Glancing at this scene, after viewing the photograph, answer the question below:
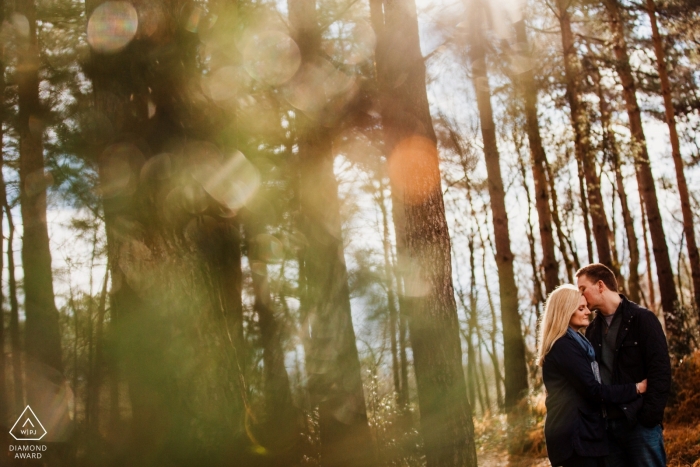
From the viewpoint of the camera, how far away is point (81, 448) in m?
10.4

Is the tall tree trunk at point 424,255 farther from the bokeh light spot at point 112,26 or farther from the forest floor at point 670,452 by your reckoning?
the bokeh light spot at point 112,26

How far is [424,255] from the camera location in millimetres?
5863

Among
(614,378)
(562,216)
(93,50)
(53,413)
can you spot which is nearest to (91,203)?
(53,413)

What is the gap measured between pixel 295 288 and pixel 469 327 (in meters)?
14.0

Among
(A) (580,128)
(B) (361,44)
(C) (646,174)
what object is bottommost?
(C) (646,174)

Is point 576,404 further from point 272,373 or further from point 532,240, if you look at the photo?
point 532,240

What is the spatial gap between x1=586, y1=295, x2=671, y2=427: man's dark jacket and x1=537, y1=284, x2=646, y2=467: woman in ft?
0.29

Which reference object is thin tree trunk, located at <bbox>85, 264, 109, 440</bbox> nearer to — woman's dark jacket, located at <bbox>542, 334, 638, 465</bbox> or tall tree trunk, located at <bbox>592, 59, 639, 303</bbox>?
tall tree trunk, located at <bbox>592, 59, 639, 303</bbox>

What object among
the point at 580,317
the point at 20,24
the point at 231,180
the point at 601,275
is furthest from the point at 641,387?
the point at 20,24

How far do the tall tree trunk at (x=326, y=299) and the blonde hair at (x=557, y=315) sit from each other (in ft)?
15.8

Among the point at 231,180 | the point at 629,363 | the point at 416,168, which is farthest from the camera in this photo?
the point at 231,180

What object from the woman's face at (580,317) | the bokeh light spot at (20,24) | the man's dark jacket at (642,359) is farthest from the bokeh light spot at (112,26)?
the man's dark jacket at (642,359)

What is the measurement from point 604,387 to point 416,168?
311cm

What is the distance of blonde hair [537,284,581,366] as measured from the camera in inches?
149
